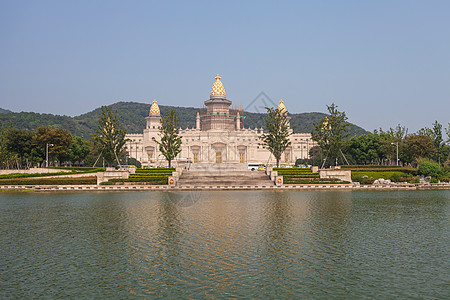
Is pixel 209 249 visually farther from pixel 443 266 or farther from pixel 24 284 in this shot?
pixel 443 266

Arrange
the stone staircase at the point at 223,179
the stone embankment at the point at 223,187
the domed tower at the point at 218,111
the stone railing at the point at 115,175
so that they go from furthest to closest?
the domed tower at the point at 218,111
the stone railing at the point at 115,175
the stone staircase at the point at 223,179
the stone embankment at the point at 223,187

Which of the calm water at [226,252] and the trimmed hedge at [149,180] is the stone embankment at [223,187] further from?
the calm water at [226,252]

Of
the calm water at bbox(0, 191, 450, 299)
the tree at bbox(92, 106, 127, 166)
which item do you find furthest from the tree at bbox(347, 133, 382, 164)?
the calm water at bbox(0, 191, 450, 299)

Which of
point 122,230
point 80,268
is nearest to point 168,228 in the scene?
point 122,230

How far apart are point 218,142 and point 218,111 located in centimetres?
901

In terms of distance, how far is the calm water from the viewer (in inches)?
518

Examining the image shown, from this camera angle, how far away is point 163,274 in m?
14.6

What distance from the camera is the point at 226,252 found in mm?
17328

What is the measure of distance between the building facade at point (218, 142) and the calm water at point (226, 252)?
6142cm

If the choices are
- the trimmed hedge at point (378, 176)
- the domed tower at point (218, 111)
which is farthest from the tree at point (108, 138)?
the domed tower at point (218, 111)

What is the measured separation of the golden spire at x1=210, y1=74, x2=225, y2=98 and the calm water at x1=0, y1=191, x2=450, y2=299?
7298 centimetres

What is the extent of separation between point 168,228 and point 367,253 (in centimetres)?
967

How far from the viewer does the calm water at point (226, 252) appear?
518 inches

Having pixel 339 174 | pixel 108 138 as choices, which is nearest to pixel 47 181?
pixel 108 138
